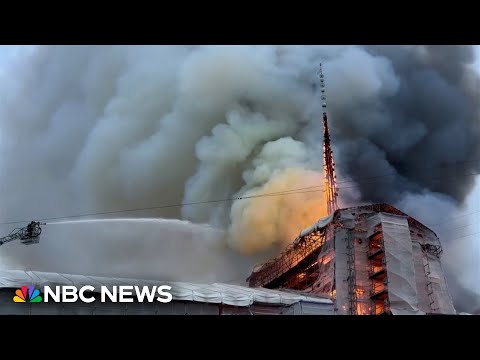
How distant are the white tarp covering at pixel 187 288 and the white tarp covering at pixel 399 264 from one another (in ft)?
28.2

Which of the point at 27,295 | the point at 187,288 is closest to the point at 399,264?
the point at 187,288

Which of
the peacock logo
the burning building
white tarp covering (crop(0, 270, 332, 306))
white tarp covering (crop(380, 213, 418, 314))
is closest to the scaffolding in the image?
the burning building

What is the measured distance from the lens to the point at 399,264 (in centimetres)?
7044

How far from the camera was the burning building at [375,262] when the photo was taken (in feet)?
229

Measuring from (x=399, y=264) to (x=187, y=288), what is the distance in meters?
29.6

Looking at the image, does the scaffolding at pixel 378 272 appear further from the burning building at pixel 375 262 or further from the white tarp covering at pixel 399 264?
the white tarp covering at pixel 399 264

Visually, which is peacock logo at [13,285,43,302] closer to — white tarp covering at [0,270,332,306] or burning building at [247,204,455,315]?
white tarp covering at [0,270,332,306]

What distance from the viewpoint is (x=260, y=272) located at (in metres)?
98.6

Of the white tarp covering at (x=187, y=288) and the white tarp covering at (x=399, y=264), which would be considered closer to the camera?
the white tarp covering at (x=187, y=288)

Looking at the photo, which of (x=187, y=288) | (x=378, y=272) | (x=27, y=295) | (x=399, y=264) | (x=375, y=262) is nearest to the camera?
(x=27, y=295)

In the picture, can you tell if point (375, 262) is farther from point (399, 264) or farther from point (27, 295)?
point (27, 295)

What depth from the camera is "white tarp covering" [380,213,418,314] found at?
223 feet

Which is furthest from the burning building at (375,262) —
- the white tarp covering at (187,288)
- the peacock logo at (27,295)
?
the peacock logo at (27,295)
